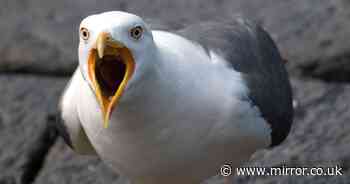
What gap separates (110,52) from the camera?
2121mm

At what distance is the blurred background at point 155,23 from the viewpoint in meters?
3.64

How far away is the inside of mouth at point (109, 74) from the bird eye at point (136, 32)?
0.26ft

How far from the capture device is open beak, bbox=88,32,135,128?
2.08 meters

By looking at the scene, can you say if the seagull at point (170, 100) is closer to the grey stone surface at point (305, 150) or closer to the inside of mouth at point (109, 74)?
the inside of mouth at point (109, 74)

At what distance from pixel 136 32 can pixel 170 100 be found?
0.88 feet

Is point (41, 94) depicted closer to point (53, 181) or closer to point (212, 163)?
point (53, 181)

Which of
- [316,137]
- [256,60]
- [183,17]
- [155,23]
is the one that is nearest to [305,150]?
[316,137]

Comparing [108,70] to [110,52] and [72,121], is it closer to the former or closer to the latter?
[110,52]

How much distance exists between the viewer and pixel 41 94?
434 cm

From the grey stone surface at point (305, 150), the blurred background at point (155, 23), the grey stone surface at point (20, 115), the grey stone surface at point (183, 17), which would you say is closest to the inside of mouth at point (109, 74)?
the blurred background at point (155, 23)

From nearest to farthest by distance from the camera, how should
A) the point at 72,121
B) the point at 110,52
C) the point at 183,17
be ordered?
the point at 110,52 → the point at 72,121 → the point at 183,17

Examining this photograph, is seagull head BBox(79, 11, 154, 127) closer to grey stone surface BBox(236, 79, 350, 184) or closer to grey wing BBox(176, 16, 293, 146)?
grey wing BBox(176, 16, 293, 146)

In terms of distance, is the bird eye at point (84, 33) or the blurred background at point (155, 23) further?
the blurred background at point (155, 23)

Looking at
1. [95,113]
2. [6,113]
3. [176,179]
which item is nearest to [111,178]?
[6,113]
